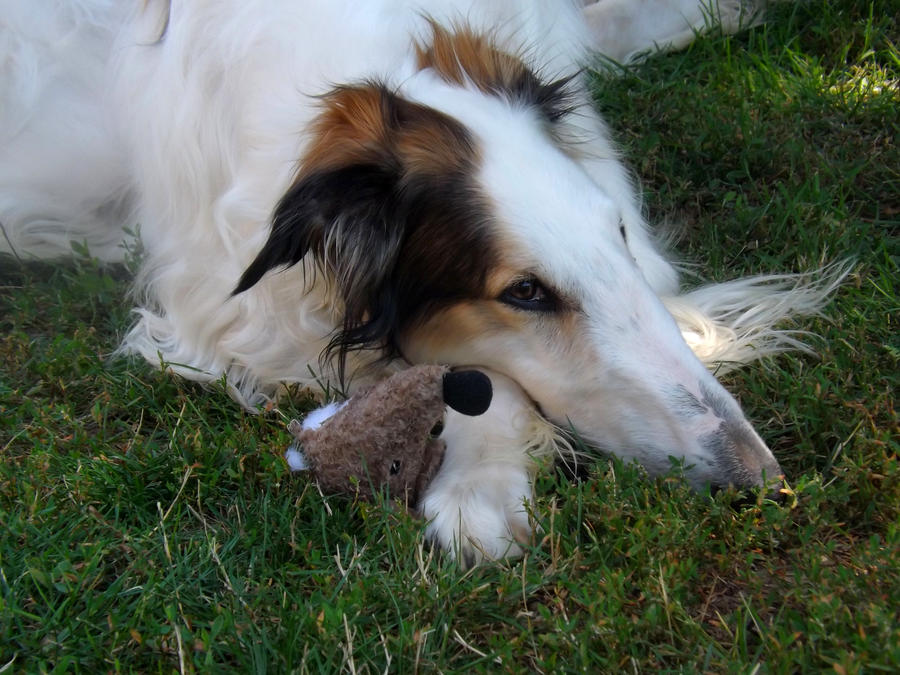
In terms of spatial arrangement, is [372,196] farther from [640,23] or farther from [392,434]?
[640,23]

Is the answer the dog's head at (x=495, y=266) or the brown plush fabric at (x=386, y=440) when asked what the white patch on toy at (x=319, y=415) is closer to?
the brown plush fabric at (x=386, y=440)

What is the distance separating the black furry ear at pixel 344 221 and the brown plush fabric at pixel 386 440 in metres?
0.39

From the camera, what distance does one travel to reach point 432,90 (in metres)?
3.02

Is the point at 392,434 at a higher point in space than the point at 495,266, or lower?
lower

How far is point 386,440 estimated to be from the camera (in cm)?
255

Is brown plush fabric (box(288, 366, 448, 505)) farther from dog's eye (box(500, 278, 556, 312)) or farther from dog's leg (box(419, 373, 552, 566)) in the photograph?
dog's eye (box(500, 278, 556, 312))

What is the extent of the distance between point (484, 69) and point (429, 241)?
672mm

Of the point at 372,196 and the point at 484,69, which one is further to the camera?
the point at 484,69

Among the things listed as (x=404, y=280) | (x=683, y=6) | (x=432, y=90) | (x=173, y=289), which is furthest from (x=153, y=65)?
(x=683, y=6)

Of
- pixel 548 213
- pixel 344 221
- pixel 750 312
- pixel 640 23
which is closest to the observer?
pixel 548 213

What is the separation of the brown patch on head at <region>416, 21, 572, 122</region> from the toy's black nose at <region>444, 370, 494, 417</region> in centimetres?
101

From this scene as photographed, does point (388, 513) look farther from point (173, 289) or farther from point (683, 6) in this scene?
point (683, 6)

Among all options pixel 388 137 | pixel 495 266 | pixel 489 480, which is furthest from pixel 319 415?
pixel 388 137

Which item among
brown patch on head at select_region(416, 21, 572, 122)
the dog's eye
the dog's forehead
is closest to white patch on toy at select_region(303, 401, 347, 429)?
the dog's eye
